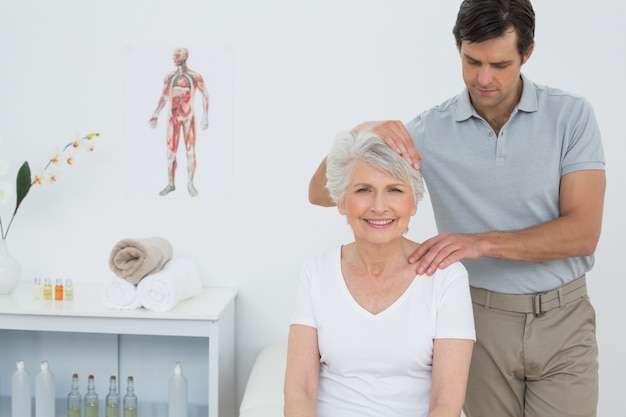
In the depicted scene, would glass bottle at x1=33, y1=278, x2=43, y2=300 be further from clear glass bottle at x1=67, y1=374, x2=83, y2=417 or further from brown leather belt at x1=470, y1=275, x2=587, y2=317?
brown leather belt at x1=470, y1=275, x2=587, y2=317

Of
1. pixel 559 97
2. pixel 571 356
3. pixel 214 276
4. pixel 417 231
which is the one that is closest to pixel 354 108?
pixel 417 231

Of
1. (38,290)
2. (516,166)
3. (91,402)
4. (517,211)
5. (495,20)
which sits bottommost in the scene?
Result: (91,402)

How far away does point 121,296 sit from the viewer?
2.67 m

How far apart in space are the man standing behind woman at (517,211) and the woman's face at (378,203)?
96mm

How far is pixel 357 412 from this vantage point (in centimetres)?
174

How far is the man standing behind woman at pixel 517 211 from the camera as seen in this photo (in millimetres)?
1780

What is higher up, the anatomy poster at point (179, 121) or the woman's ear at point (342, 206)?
the anatomy poster at point (179, 121)

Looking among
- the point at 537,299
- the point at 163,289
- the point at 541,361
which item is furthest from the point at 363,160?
the point at 163,289

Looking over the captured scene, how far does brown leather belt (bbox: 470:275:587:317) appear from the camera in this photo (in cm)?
190

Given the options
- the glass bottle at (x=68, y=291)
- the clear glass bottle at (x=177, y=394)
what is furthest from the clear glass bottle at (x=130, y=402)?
the glass bottle at (x=68, y=291)

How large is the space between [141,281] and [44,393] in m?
0.63

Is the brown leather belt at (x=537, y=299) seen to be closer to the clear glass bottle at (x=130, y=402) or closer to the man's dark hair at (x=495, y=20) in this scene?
the man's dark hair at (x=495, y=20)

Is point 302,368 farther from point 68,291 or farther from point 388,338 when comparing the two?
point 68,291

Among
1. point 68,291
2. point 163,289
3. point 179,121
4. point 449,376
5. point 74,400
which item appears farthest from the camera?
point 179,121
